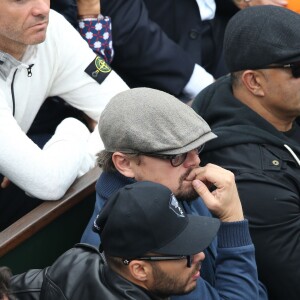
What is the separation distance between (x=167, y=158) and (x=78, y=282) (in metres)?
0.56

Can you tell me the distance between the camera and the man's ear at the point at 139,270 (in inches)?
80.7

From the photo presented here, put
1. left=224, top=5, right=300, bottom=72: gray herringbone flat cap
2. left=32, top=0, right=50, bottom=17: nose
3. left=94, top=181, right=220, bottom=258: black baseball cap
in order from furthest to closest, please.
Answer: left=32, top=0, right=50, bottom=17: nose < left=224, top=5, right=300, bottom=72: gray herringbone flat cap < left=94, top=181, right=220, bottom=258: black baseball cap

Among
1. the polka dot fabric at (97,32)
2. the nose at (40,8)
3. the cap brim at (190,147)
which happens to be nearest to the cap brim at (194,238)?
the cap brim at (190,147)

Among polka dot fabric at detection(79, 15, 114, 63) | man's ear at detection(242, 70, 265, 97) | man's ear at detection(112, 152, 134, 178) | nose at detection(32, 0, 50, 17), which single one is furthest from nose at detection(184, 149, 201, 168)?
polka dot fabric at detection(79, 15, 114, 63)

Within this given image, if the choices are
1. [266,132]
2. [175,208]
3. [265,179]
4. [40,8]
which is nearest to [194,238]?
[175,208]

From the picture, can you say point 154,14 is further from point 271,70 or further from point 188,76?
point 271,70

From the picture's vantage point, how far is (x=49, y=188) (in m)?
2.89

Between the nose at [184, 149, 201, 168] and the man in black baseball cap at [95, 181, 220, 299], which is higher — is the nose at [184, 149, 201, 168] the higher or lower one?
the lower one

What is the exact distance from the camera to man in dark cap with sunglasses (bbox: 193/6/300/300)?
276 cm

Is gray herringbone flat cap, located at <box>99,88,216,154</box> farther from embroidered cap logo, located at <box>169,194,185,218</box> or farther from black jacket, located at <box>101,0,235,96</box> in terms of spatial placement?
black jacket, located at <box>101,0,235,96</box>

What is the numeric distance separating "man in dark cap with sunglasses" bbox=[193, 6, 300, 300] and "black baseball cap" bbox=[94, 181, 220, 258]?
2.15 ft

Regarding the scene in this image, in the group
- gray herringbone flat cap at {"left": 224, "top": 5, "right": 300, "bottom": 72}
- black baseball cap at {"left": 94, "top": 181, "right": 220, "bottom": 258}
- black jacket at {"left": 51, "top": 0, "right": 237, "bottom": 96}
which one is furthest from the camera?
black jacket at {"left": 51, "top": 0, "right": 237, "bottom": 96}

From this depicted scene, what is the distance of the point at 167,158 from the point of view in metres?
2.48

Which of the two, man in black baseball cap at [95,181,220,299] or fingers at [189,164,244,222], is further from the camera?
fingers at [189,164,244,222]
